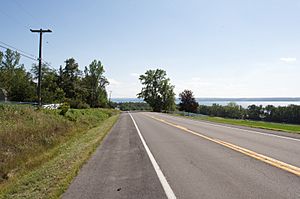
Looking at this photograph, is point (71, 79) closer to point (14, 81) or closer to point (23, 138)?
point (14, 81)

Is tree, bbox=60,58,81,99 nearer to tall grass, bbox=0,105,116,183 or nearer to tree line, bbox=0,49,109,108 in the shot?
tree line, bbox=0,49,109,108

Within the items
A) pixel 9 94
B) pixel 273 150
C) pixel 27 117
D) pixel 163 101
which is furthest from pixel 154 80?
pixel 273 150

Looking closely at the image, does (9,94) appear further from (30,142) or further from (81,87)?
(30,142)

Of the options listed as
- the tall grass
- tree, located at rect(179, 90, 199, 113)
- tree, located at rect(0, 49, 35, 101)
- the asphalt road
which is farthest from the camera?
tree, located at rect(179, 90, 199, 113)

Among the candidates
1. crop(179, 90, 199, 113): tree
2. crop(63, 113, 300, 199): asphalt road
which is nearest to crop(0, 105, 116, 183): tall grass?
crop(63, 113, 300, 199): asphalt road

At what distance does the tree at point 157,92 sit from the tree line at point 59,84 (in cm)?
1630

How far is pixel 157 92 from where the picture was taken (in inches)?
4491

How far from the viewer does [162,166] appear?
882cm

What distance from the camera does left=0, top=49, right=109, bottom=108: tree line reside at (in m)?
69.7

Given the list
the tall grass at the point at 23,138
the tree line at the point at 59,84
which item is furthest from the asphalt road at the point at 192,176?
the tree line at the point at 59,84

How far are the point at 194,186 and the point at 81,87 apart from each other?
302 ft

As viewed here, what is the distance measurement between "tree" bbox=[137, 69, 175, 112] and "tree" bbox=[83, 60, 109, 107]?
18743 mm

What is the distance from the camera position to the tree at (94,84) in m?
99.4

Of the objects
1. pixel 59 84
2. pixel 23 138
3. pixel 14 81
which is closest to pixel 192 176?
pixel 23 138
